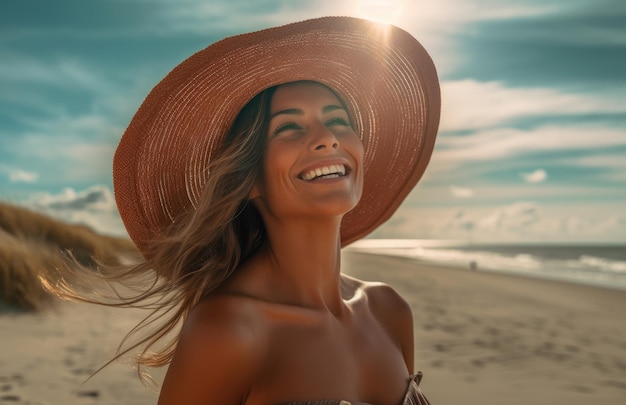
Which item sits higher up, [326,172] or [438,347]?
[326,172]

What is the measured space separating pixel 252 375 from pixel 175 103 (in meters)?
0.97

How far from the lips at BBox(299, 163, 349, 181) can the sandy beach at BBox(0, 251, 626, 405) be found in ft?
10.1

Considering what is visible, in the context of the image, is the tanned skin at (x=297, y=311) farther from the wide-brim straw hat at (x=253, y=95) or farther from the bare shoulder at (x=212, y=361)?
the wide-brim straw hat at (x=253, y=95)

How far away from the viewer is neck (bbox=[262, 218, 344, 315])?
221cm

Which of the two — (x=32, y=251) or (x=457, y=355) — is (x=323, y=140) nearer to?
(x=457, y=355)

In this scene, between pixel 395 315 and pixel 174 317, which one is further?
pixel 395 315

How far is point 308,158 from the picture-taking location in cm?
Answer: 212

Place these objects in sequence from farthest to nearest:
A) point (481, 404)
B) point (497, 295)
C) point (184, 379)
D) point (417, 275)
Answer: point (417, 275)
point (497, 295)
point (481, 404)
point (184, 379)

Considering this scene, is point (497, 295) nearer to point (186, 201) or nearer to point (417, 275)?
point (417, 275)

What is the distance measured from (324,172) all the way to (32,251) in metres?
7.28

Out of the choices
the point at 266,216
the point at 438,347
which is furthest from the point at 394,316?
the point at 438,347

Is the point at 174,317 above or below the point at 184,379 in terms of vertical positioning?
above

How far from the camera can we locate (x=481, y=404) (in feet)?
17.1

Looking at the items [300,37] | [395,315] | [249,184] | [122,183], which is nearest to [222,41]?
[300,37]
